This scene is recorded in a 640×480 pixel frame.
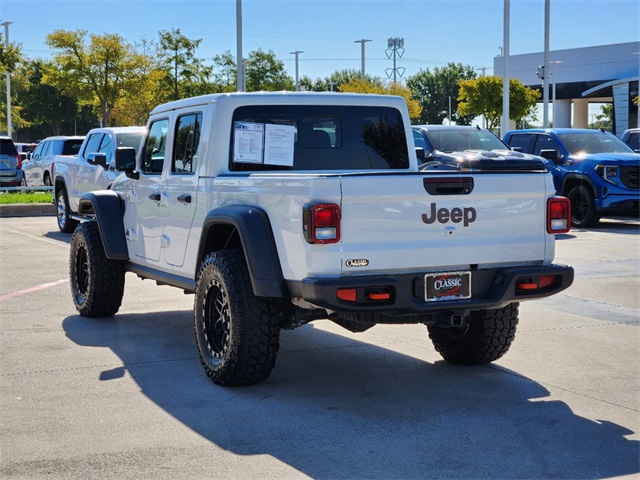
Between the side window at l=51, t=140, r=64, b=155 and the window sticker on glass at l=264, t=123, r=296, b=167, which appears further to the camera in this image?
the side window at l=51, t=140, r=64, b=155

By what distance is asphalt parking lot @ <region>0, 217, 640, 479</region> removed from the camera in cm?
493

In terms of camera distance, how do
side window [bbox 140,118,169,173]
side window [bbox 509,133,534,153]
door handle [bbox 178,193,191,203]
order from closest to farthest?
door handle [bbox 178,193,191,203] → side window [bbox 140,118,169,173] → side window [bbox 509,133,534,153]

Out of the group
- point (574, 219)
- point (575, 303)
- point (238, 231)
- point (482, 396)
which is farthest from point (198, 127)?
point (574, 219)

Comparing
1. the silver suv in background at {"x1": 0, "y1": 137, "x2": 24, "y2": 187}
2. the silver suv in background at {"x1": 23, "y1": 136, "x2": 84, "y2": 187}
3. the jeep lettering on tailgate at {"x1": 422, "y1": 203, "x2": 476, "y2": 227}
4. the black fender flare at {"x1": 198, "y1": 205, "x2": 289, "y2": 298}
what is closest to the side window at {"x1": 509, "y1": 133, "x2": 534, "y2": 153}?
the silver suv in background at {"x1": 23, "y1": 136, "x2": 84, "y2": 187}

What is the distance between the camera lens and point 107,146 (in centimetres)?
1619

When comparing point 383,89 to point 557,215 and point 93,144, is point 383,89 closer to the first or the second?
point 93,144

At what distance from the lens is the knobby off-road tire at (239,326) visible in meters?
6.24

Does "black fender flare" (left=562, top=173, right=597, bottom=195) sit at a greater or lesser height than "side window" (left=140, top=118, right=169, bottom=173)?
lesser

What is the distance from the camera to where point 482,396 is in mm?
6270

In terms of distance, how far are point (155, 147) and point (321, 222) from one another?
311 cm

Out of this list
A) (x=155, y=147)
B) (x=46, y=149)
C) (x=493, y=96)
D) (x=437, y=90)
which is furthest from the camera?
(x=437, y=90)

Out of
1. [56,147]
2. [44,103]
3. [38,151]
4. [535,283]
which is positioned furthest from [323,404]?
[44,103]

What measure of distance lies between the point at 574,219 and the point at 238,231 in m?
14.0

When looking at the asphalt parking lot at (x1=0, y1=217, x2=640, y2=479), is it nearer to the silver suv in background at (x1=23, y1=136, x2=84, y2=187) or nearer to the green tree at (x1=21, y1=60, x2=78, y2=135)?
the silver suv in background at (x1=23, y1=136, x2=84, y2=187)
